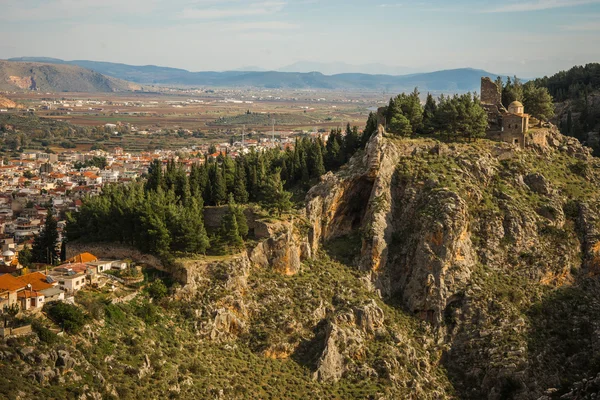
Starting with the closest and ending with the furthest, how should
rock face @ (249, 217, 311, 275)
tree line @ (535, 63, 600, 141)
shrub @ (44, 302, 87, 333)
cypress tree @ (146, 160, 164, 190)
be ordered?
shrub @ (44, 302, 87, 333)
rock face @ (249, 217, 311, 275)
cypress tree @ (146, 160, 164, 190)
tree line @ (535, 63, 600, 141)

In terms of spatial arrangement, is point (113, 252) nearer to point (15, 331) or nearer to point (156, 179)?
point (156, 179)

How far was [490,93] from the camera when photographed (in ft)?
222

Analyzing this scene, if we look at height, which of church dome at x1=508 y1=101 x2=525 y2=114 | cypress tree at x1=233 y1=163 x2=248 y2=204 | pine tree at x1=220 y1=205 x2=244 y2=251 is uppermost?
church dome at x1=508 y1=101 x2=525 y2=114

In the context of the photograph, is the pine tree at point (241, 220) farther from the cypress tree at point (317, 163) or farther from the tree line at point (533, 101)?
the tree line at point (533, 101)

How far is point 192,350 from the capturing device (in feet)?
139

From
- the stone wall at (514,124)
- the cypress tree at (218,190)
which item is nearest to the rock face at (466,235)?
the stone wall at (514,124)

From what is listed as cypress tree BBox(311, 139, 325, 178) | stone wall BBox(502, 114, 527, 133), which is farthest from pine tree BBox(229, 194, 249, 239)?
stone wall BBox(502, 114, 527, 133)

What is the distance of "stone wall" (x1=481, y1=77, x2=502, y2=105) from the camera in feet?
221

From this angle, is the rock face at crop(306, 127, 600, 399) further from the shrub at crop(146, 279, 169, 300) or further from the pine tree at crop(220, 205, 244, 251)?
the shrub at crop(146, 279, 169, 300)

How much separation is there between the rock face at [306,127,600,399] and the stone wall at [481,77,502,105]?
793cm

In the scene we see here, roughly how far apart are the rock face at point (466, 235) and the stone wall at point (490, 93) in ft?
26.0

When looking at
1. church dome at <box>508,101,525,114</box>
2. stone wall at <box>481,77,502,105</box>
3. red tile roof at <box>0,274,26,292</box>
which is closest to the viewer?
red tile roof at <box>0,274,26,292</box>

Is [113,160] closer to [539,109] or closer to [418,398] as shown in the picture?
[539,109]

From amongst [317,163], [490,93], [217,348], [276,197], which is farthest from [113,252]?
[490,93]
